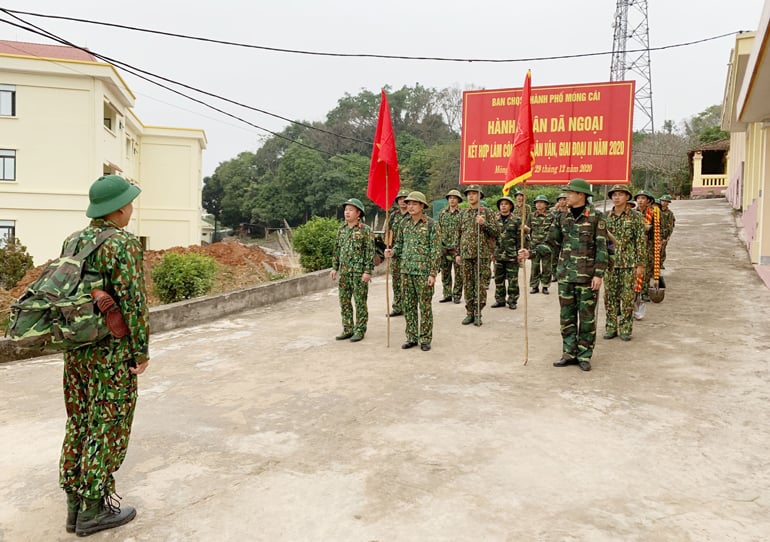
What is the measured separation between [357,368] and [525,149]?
9.41 feet

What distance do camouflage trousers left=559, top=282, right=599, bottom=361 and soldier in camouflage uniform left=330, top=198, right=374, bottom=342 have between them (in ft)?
7.37

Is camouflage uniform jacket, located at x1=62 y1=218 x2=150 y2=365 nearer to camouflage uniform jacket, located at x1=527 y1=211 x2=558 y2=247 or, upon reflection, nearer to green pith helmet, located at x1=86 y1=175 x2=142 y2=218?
green pith helmet, located at x1=86 y1=175 x2=142 y2=218

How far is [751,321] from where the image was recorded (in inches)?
304

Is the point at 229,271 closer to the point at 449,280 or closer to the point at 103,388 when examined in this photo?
the point at 449,280

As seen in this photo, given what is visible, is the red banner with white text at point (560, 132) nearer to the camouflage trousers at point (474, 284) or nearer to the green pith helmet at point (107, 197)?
the camouflage trousers at point (474, 284)

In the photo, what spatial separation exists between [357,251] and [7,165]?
69.2ft

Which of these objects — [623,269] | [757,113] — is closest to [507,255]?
[623,269]

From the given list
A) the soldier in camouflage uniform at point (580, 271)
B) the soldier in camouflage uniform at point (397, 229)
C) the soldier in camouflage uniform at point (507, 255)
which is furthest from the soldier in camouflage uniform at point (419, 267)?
the soldier in camouflage uniform at point (507, 255)

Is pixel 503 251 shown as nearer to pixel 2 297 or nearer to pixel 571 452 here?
pixel 571 452

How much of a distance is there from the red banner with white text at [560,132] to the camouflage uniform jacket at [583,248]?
3641mm

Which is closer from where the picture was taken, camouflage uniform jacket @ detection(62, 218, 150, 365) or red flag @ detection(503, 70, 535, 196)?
camouflage uniform jacket @ detection(62, 218, 150, 365)

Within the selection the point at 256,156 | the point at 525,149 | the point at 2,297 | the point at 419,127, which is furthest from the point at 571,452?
the point at 256,156

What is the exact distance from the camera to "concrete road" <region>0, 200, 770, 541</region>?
9.45 feet

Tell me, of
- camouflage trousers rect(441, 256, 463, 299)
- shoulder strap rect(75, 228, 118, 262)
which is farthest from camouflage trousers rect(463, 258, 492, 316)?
shoulder strap rect(75, 228, 118, 262)
